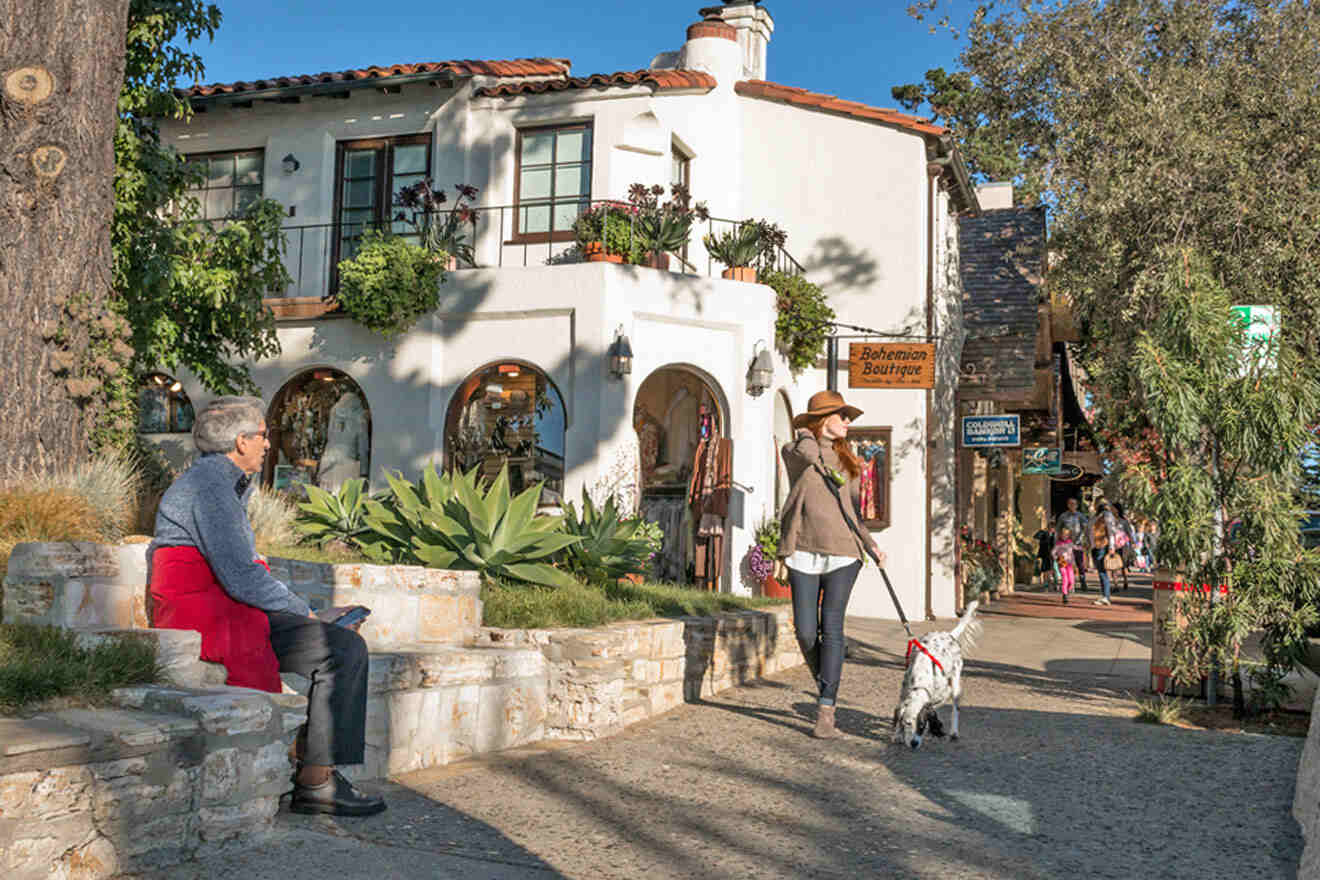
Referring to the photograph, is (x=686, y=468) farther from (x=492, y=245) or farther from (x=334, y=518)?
(x=334, y=518)

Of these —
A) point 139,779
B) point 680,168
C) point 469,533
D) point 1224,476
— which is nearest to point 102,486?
point 469,533

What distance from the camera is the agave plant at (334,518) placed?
8.16m

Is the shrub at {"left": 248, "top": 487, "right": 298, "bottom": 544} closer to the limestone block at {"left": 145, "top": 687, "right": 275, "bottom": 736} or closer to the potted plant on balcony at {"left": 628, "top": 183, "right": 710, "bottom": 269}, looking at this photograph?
the limestone block at {"left": 145, "top": 687, "right": 275, "bottom": 736}

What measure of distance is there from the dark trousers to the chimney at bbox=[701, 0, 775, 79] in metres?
15.3

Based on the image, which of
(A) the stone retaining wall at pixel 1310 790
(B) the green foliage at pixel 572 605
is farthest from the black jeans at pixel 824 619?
(A) the stone retaining wall at pixel 1310 790

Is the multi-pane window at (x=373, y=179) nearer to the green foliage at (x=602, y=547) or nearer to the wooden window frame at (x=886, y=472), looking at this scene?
the wooden window frame at (x=886, y=472)

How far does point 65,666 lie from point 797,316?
1251 centimetres

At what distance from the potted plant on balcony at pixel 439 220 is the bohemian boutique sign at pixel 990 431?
8329 millimetres

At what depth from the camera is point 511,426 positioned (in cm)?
1470

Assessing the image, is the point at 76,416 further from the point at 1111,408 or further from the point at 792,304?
the point at 792,304

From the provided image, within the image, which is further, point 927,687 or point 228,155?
point 228,155

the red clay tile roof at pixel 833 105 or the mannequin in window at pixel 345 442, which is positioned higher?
the red clay tile roof at pixel 833 105

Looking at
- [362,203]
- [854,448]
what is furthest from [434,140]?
[854,448]

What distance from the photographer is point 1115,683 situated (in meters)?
9.80
